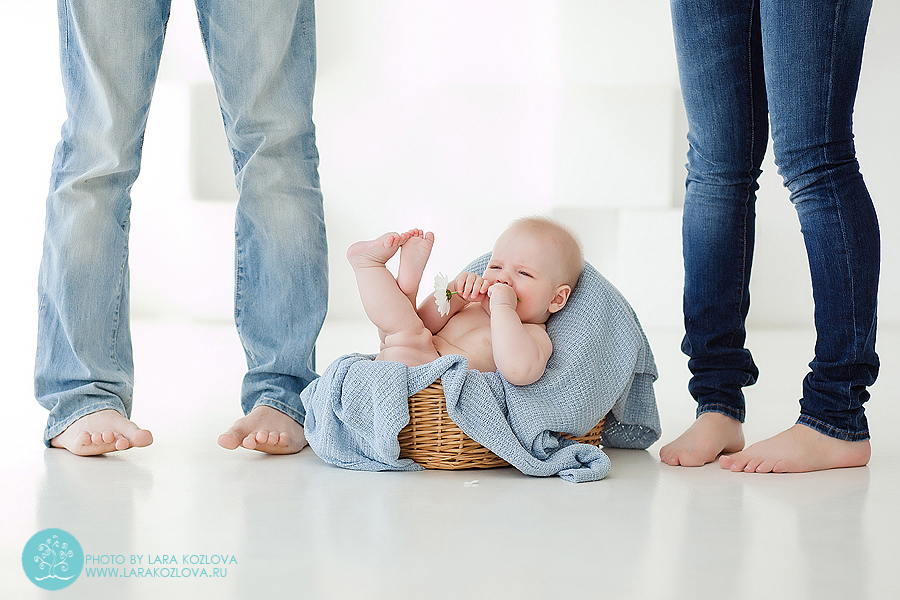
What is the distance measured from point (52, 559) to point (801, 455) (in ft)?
3.16

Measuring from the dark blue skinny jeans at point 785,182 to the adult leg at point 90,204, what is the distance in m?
0.83

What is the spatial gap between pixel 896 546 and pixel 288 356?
0.87 m

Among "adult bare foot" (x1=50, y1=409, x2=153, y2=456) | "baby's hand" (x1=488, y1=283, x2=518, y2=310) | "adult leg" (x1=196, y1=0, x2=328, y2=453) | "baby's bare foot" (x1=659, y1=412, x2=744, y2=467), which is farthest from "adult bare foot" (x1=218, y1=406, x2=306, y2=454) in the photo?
"baby's bare foot" (x1=659, y1=412, x2=744, y2=467)

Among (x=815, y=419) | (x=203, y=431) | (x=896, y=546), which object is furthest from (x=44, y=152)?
(x=896, y=546)

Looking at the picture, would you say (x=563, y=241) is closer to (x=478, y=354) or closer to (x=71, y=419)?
(x=478, y=354)

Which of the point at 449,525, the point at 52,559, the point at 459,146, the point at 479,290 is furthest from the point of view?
the point at 459,146

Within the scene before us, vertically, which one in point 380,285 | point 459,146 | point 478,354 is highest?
point 459,146

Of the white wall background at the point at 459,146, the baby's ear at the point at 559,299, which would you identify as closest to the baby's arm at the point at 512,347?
the baby's ear at the point at 559,299

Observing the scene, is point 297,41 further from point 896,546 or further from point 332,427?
point 896,546

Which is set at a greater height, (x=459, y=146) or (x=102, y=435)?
(x=459, y=146)

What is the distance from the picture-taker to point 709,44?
1.28 m

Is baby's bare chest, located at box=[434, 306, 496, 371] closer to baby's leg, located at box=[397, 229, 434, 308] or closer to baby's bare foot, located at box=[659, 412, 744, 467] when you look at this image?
baby's leg, located at box=[397, 229, 434, 308]

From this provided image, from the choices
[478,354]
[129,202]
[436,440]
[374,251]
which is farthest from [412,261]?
[129,202]

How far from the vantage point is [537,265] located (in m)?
1.32
